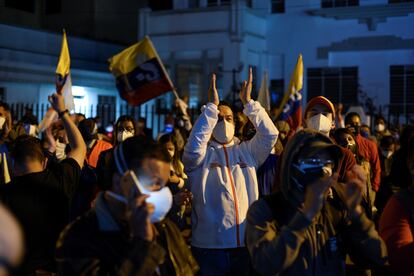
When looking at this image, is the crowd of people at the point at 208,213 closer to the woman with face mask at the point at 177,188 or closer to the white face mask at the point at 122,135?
the woman with face mask at the point at 177,188

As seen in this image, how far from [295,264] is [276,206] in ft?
1.04

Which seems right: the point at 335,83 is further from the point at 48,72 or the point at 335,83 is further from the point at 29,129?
the point at 29,129

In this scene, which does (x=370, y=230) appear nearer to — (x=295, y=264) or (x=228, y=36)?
(x=295, y=264)

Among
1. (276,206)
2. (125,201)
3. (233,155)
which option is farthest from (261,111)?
(125,201)

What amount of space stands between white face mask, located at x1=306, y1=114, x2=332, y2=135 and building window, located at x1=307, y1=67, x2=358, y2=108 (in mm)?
17381

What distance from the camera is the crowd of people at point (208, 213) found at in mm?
2771

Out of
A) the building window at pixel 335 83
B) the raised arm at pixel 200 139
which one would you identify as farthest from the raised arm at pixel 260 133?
the building window at pixel 335 83

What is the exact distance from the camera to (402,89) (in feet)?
74.2

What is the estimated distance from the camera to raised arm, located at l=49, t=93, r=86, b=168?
4.00 metres

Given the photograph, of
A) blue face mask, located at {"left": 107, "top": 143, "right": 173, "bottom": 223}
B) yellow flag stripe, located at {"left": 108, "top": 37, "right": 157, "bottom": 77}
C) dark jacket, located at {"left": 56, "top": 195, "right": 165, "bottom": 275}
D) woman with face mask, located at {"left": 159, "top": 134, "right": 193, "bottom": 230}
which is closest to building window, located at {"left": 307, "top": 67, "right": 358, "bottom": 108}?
yellow flag stripe, located at {"left": 108, "top": 37, "right": 157, "bottom": 77}

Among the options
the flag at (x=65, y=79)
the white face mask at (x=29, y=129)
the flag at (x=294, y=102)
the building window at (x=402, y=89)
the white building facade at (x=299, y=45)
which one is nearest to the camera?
the flag at (x=65, y=79)

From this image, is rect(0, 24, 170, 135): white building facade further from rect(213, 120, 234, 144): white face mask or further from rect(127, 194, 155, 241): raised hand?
rect(127, 194, 155, 241): raised hand

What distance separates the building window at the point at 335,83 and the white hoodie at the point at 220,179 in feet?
59.6

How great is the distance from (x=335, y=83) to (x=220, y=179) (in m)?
19.0
